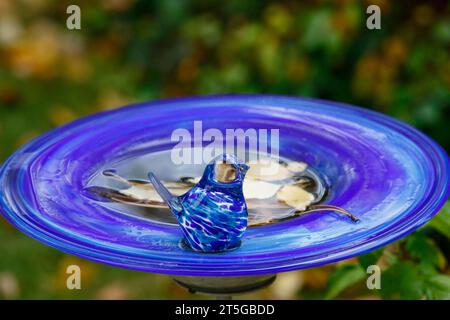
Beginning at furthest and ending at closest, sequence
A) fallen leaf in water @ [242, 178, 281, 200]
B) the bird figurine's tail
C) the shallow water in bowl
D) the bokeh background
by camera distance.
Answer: the bokeh background, fallen leaf in water @ [242, 178, 281, 200], the shallow water in bowl, the bird figurine's tail

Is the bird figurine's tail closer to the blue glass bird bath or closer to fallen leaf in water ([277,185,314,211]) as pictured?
the blue glass bird bath

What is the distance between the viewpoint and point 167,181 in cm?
198

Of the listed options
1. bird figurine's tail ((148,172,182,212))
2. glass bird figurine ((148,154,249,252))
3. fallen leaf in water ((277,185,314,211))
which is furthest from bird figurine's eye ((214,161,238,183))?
fallen leaf in water ((277,185,314,211))

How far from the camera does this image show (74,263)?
3234 millimetres

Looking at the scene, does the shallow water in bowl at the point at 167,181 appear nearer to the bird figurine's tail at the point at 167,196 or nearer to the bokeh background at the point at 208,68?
the bird figurine's tail at the point at 167,196

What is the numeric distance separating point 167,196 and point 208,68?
2139 mm

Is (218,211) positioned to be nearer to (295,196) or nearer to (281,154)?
(295,196)

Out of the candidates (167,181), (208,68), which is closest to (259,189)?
(167,181)

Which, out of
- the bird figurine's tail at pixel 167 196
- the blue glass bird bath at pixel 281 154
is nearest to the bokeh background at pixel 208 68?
the blue glass bird bath at pixel 281 154

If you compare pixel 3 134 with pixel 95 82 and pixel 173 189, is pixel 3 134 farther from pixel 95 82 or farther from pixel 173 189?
pixel 173 189

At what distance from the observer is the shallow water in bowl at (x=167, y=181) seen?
1.80 m

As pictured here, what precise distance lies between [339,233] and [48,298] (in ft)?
5.58

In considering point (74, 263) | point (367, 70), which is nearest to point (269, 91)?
point (367, 70)

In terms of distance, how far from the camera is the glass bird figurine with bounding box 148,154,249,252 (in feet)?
5.21
